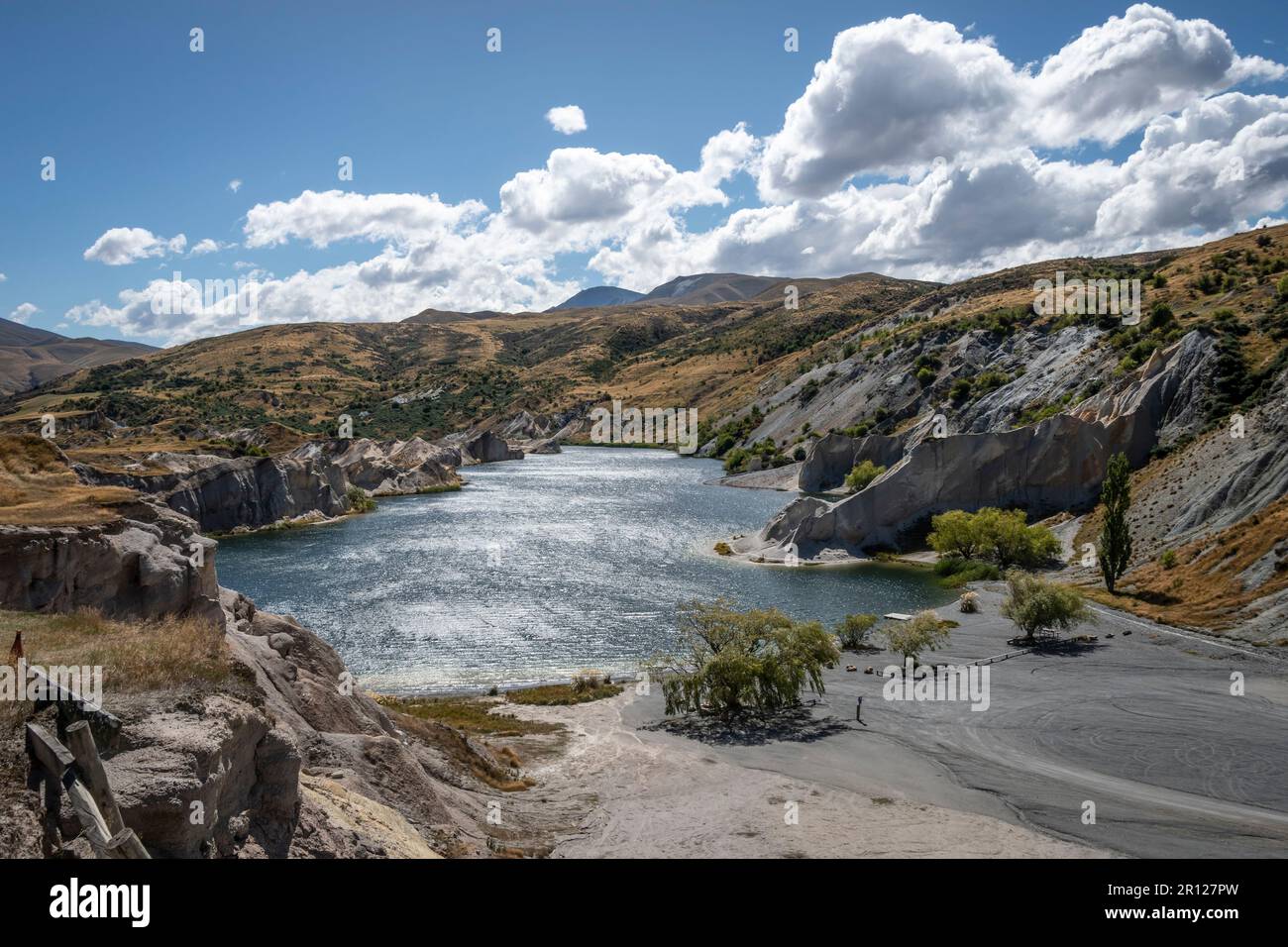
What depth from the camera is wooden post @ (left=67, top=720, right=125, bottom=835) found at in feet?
35.7

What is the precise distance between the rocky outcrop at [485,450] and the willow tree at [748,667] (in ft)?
465

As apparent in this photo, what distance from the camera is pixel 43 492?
34000 millimetres

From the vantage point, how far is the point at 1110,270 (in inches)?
6009

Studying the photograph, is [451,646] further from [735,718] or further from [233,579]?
[233,579]

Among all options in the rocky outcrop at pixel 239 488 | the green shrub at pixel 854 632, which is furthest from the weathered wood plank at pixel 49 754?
the rocky outcrop at pixel 239 488

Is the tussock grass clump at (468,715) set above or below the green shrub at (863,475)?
below

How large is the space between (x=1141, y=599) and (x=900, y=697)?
23475 mm

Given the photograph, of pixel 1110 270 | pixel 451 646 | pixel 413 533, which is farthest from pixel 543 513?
pixel 1110 270

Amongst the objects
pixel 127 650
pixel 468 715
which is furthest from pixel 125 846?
pixel 468 715

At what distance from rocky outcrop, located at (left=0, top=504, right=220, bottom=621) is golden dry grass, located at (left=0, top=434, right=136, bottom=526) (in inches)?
36.7

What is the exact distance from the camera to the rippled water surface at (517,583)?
47562mm

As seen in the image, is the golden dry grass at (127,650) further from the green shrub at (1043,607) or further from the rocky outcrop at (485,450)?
the rocky outcrop at (485,450)

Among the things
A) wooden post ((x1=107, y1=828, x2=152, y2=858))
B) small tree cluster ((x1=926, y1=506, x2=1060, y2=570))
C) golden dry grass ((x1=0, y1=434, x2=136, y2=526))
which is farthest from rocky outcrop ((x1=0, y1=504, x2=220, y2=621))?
small tree cluster ((x1=926, y1=506, x2=1060, y2=570))

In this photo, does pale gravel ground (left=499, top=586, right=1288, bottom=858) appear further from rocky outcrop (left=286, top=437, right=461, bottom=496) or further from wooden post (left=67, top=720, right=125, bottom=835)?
rocky outcrop (left=286, top=437, right=461, bottom=496)
